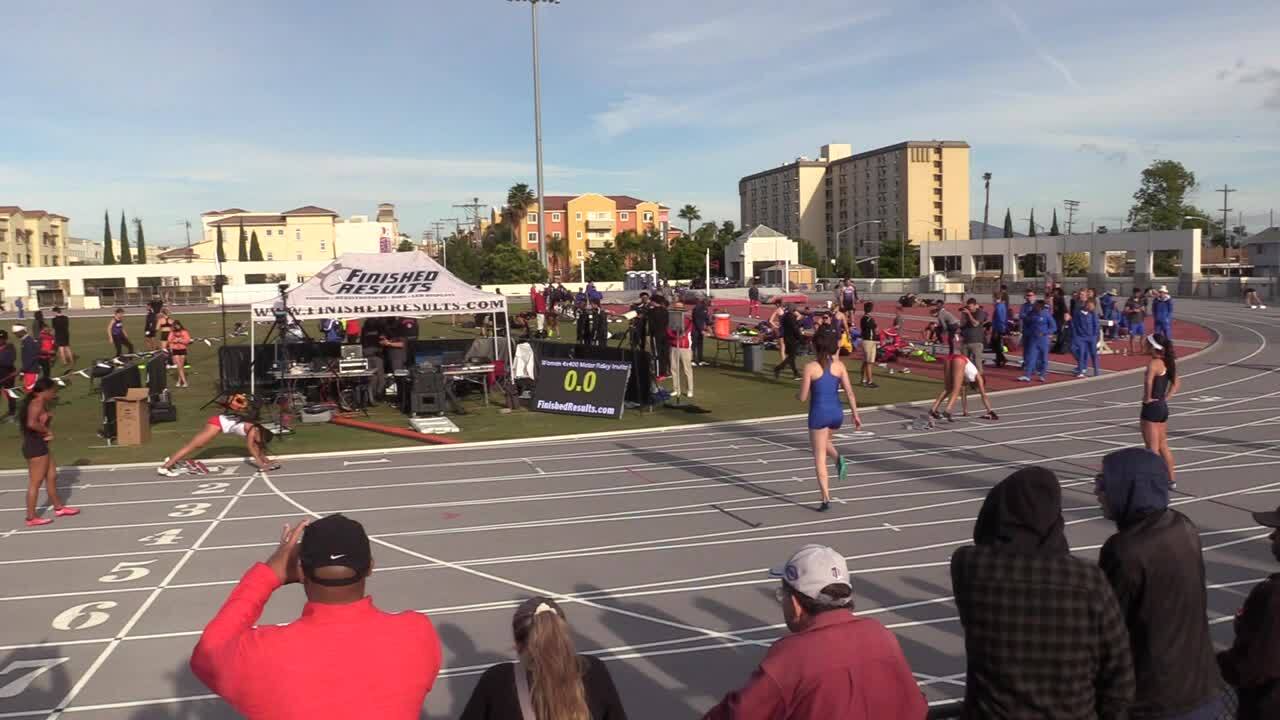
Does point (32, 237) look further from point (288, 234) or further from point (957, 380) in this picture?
point (957, 380)

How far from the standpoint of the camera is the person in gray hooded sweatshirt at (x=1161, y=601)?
358 cm

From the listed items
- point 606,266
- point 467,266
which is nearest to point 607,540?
point 467,266

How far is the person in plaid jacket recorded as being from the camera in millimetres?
3189

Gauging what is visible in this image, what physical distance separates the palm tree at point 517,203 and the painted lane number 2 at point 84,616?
103386 mm

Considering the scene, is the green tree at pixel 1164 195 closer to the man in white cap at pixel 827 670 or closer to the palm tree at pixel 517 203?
the palm tree at pixel 517 203

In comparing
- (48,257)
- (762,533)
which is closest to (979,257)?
(762,533)

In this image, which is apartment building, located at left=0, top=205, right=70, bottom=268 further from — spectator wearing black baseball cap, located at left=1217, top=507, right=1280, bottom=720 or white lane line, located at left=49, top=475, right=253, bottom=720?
spectator wearing black baseball cap, located at left=1217, top=507, right=1280, bottom=720

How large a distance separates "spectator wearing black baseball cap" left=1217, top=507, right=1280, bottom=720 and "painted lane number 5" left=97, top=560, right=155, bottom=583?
830cm

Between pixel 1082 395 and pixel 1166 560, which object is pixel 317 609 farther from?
pixel 1082 395

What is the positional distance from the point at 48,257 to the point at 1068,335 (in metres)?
127

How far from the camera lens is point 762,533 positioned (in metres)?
9.78

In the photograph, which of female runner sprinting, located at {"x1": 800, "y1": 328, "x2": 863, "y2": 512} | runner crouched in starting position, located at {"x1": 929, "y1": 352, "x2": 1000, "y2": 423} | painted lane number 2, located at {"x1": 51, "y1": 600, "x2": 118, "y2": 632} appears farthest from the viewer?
runner crouched in starting position, located at {"x1": 929, "y1": 352, "x2": 1000, "y2": 423}

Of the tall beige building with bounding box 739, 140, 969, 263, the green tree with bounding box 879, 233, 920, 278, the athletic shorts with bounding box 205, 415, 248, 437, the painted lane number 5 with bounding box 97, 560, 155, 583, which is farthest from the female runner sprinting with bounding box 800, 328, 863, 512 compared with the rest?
the tall beige building with bounding box 739, 140, 969, 263

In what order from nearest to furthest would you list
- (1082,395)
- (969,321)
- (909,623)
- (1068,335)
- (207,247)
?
(909,623) → (969,321) → (1082,395) → (1068,335) → (207,247)
